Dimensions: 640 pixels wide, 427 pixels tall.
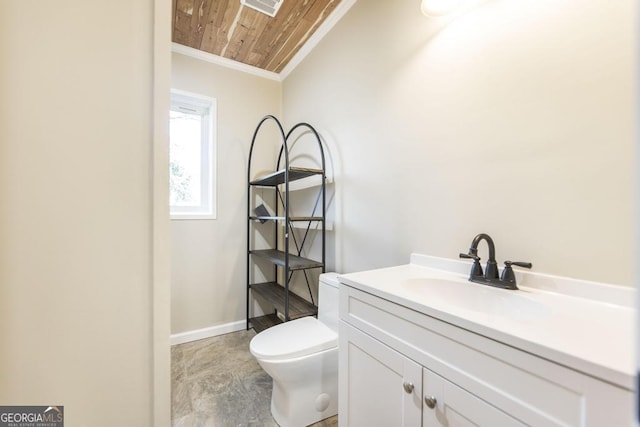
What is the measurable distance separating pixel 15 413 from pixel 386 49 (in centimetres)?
211

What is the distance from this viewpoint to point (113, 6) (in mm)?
789

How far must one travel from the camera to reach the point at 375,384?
0.88 meters

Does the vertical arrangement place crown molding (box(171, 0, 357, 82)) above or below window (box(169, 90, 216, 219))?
above

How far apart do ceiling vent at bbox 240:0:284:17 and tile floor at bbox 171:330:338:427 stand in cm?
253

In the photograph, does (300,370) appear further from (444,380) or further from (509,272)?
(509,272)

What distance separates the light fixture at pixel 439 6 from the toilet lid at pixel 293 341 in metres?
1.66

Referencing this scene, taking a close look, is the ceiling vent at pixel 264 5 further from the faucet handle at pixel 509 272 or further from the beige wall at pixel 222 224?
the faucet handle at pixel 509 272

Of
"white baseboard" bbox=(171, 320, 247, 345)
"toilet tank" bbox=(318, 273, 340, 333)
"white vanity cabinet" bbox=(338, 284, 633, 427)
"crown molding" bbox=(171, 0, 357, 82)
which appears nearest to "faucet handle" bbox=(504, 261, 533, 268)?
"white vanity cabinet" bbox=(338, 284, 633, 427)

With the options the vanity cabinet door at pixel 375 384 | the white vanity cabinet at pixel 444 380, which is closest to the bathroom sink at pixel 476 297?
the white vanity cabinet at pixel 444 380

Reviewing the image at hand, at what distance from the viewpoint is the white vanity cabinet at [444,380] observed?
464 mm

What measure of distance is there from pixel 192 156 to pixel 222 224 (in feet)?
2.33

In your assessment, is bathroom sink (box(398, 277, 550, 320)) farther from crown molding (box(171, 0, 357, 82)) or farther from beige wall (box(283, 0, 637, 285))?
crown molding (box(171, 0, 357, 82))

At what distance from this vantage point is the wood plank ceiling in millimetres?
1730

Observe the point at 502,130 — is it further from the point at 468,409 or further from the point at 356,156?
the point at 468,409
